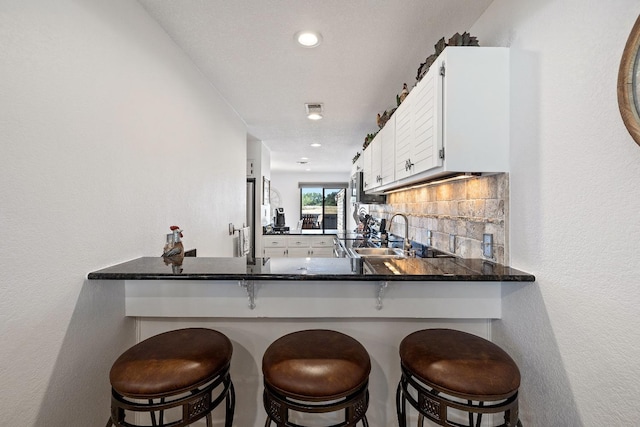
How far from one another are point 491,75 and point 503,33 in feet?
0.88

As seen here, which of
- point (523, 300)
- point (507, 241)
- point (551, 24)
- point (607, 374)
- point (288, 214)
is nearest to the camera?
point (607, 374)

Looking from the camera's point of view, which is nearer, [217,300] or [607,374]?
[607,374]

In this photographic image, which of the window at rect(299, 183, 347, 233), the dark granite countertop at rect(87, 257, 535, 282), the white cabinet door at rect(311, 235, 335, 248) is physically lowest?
the white cabinet door at rect(311, 235, 335, 248)

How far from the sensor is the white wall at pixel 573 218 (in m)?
0.91

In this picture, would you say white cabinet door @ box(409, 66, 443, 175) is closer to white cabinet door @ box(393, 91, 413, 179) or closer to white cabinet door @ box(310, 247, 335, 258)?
white cabinet door @ box(393, 91, 413, 179)

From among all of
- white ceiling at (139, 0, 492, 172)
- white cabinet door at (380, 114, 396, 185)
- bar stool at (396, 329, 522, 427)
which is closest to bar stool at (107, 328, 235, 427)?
bar stool at (396, 329, 522, 427)

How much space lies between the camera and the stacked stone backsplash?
1.52m

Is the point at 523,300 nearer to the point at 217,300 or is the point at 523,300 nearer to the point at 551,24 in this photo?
the point at 551,24

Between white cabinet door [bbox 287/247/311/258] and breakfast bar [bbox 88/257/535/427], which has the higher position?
breakfast bar [bbox 88/257/535/427]


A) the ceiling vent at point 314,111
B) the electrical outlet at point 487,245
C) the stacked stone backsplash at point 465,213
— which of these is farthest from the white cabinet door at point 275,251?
the electrical outlet at point 487,245

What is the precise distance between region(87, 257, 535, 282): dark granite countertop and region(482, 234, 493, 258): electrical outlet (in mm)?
63

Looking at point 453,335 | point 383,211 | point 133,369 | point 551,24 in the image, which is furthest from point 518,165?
point 383,211

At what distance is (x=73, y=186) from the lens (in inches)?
46.4

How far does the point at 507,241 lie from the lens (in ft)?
4.81
